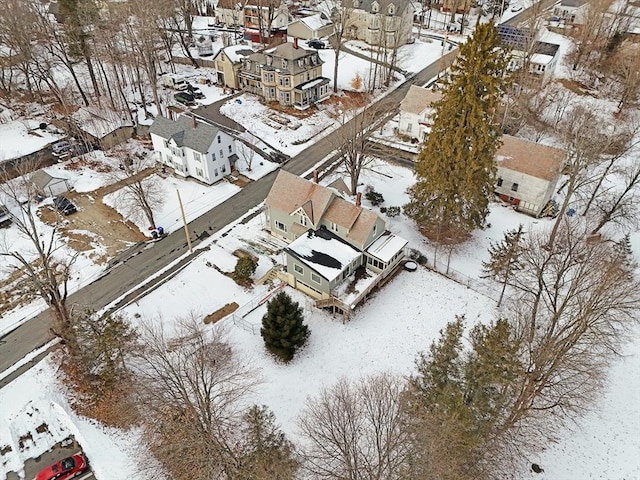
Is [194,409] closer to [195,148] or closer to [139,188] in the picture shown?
[139,188]

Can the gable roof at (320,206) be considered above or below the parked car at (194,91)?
above

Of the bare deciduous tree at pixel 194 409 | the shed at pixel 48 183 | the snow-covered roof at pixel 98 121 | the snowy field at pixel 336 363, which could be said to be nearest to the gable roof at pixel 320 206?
the snowy field at pixel 336 363

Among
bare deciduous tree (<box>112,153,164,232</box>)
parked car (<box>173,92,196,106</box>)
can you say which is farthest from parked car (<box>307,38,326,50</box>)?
bare deciduous tree (<box>112,153,164,232</box>)

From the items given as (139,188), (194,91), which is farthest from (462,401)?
(194,91)

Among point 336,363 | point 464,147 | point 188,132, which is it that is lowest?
point 336,363

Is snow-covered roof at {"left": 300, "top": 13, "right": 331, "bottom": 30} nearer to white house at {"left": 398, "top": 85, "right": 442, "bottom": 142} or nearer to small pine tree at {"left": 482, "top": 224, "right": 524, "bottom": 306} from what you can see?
white house at {"left": 398, "top": 85, "right": 442, "bottom": 142}

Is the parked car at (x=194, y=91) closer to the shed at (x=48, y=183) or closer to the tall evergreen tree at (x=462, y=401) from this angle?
the shed at (x=48, y=183)
